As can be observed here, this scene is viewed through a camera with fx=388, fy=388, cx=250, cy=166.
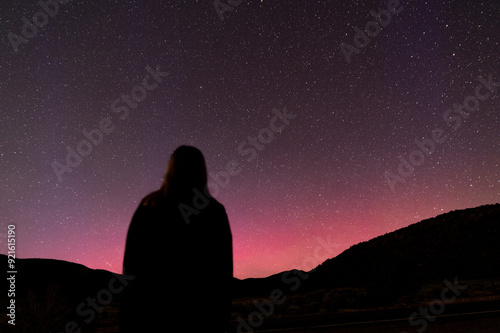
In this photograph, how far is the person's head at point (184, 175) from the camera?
196 centimetres

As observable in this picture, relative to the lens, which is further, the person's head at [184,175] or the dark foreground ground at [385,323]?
the dark foreground ground at [385,323]

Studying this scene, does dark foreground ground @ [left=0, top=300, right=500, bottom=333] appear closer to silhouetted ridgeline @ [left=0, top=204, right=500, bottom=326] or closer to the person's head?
silhouetted ridgeline @ [left=0, top=204, right=500, bottom=326]

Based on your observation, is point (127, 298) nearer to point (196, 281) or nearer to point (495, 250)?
point (196, 281)

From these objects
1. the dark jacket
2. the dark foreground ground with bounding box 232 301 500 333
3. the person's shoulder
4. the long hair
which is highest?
the long hair

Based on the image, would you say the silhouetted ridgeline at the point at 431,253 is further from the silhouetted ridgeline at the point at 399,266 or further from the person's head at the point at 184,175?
the person's head at the point at 184,175

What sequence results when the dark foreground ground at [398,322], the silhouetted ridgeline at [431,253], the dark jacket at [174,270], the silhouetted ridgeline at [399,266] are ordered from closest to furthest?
1. the dark jacket at [174,270]
2. the dark foreground ground at [398,322]
3. the silhouetted ridgeline at [399,266]
4. the silhouetted ridgeline at [431,253]

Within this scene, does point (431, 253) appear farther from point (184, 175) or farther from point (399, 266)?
point (184, 175)

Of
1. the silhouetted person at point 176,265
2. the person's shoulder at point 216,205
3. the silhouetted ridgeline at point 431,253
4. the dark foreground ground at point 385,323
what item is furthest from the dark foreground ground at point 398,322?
the silhouetted ridgeline at point 431,253

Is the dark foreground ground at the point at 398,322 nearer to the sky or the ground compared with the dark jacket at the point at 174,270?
nearer to the ground

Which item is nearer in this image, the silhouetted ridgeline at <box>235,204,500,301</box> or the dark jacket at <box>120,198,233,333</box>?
the dark jacket at <box>120,198,233,333</box>

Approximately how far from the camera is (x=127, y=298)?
195 centimetres

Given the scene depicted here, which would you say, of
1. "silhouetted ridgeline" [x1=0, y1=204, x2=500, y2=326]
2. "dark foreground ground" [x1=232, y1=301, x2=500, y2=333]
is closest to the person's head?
"dark foreground ground" [x1=232, y1=301, x2=500, y2=333]

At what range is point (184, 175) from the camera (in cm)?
199

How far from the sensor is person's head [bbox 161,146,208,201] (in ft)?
6.43
